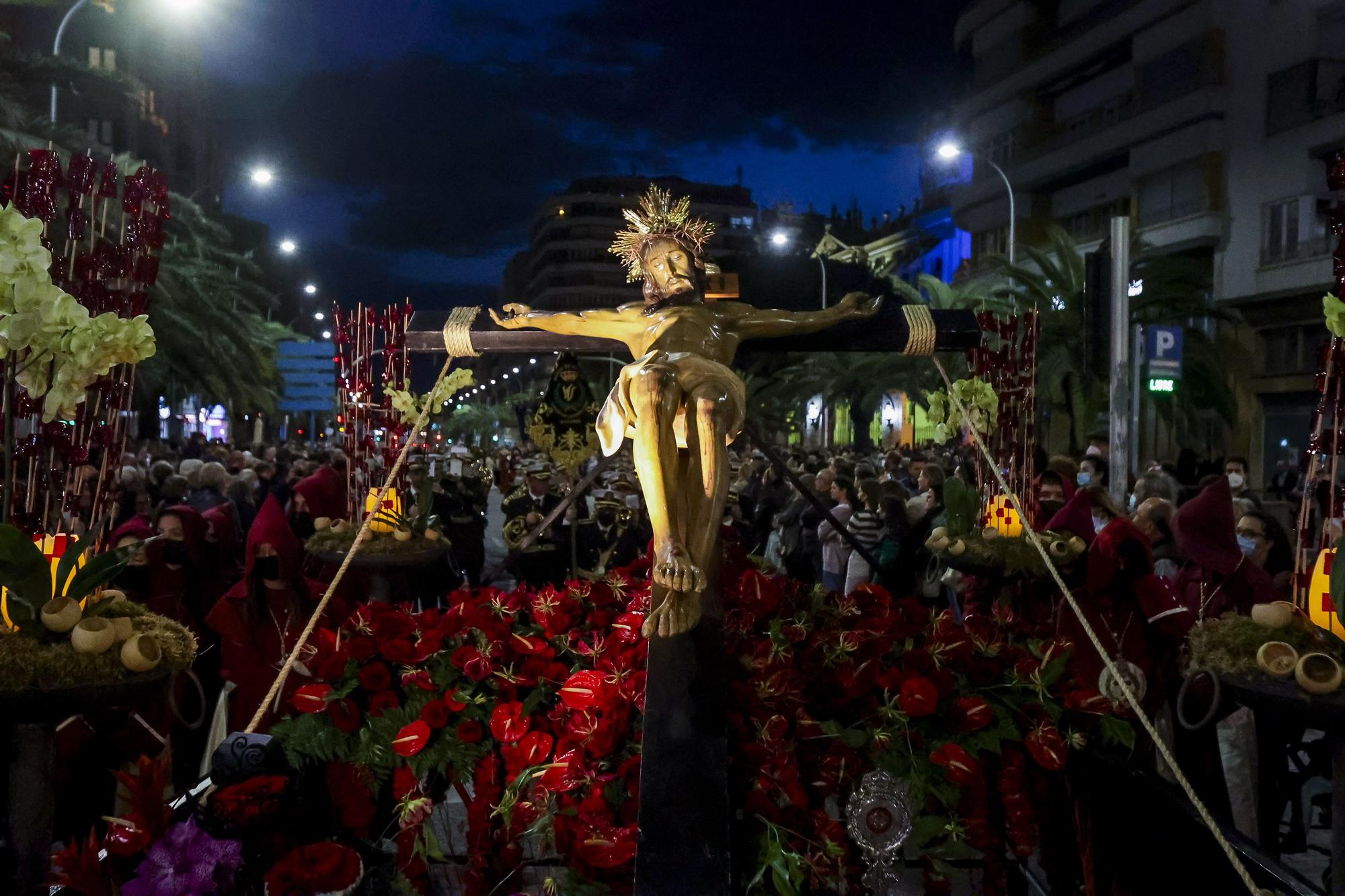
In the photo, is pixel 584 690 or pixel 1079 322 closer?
pixel 584 690

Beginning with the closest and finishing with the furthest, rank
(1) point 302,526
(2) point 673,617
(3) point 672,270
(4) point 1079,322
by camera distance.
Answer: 1. (2) point 673,617
2. (3) point 672,270
3. (1) point 302,526
4. (4) point 1079,322

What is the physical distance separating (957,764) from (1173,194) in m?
28.3

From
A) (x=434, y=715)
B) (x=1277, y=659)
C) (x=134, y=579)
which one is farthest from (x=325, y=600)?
(x=1277, y=659)

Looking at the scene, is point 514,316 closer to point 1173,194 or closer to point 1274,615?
point 1274,615

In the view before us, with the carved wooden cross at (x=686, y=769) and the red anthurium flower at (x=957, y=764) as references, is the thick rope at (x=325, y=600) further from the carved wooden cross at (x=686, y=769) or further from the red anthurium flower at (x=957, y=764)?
the red anthurium flower at (x=957, y=764)

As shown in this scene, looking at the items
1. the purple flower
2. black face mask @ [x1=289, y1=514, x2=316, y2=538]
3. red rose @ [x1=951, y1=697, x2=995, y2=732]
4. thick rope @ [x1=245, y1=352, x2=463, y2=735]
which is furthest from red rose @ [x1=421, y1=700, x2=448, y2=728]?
black face mask @ [x1=289, y1=514, x2=316, y2=538]

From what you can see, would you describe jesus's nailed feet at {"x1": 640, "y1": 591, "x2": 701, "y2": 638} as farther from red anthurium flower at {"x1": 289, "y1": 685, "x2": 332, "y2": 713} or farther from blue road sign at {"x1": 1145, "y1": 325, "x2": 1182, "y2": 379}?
blue road sign at {"x1": 1145, "y1": 325, "x2": 1182, "y2": 379}

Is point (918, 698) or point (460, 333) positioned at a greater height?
point (460, 333)

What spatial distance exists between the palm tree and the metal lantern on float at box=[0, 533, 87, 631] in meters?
18.8

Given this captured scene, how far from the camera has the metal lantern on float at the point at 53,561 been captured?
3.27 meters

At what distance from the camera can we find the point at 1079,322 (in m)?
20.2

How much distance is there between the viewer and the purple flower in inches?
115

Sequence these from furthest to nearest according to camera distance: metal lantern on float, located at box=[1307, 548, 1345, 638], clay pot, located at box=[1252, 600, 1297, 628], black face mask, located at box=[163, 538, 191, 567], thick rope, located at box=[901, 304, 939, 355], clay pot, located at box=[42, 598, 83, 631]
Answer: black face mask, located at box=[163, 538, 191, 567] < thick rope, located at box=[901, 304, 939, 355] < metal lantern on float, located at box=[1307, 548, 1345, 638] < clay pot, located at box=[1252, 600, 1297, 628] < clay pot, located at box=[42, 598, 83, 631]

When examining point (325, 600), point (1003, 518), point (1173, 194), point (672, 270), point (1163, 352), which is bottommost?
point (325, 600)
